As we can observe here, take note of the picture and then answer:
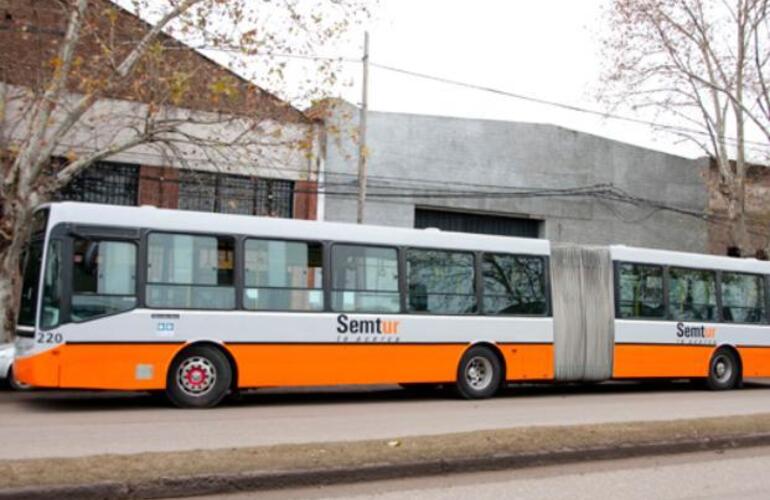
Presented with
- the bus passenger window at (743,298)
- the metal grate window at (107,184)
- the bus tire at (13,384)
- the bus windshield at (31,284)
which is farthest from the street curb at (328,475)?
the metal grate window at (107,184)

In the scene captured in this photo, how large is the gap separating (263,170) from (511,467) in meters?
15.1

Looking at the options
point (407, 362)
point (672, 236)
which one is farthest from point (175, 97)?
point (672, 236)

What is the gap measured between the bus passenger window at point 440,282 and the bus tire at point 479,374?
77cm

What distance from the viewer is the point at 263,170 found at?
72.0 ft

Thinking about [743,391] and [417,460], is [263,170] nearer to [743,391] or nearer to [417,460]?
[743,391]

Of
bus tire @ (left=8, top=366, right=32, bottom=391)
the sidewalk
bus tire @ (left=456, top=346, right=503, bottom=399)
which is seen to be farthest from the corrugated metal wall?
bus tire @ (left=8, top=366, right=32, bottom=391)

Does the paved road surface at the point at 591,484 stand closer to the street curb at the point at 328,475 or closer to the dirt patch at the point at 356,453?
the street curb at the point at 328,475

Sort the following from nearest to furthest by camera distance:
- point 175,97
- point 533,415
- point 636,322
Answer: point 533,415 → point 175,97 → point 636,322

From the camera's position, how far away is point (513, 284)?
14.9 meters

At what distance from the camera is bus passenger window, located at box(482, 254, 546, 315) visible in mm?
14625

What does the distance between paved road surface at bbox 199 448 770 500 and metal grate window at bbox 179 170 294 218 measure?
14259 millimetres

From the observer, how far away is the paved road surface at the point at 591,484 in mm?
6898

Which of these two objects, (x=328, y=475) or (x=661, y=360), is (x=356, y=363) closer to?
(x=328, y=475)

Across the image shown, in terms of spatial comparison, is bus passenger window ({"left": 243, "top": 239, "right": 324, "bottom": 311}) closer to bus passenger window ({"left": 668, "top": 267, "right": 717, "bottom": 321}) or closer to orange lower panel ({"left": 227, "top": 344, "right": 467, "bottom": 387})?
orange lower panel ({"left": 227, "top": 344, "right": 467, "bottom": 387})
